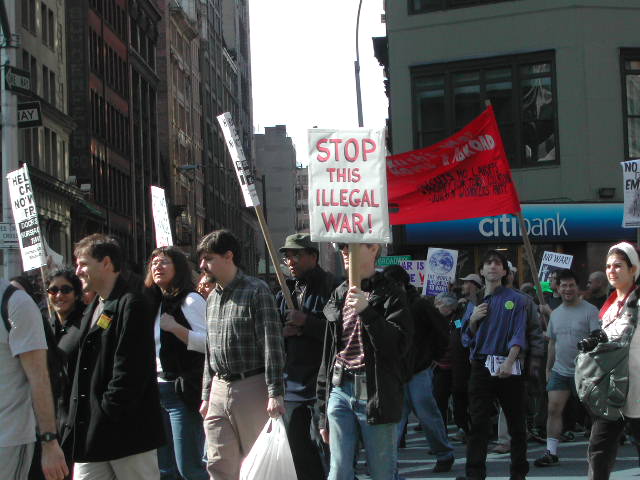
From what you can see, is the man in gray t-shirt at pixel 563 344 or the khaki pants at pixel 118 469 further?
the man in gray t-shirt at pixel 563 344

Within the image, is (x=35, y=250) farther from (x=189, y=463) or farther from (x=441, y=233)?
(x=441, y=233)

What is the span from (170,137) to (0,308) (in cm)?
6981

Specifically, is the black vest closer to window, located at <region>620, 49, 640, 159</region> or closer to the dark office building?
window, located at <region>620, 49, 640, 159</region>

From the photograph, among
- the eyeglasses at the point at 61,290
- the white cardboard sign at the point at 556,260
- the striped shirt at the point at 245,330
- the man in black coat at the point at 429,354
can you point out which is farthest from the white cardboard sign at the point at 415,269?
the striped shirt at the point at 245,330

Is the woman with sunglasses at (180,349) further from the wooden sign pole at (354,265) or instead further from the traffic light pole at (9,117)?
the traffic light pole at (9,117)

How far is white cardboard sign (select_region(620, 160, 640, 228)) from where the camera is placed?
42.8 feet

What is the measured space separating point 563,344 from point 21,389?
717 centimetres

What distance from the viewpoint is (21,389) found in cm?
582

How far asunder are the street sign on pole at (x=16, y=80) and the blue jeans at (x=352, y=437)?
47.5 ft

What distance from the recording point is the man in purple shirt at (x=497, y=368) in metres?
9.77

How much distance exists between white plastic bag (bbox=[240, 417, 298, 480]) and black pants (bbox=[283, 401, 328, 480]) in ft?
4.63

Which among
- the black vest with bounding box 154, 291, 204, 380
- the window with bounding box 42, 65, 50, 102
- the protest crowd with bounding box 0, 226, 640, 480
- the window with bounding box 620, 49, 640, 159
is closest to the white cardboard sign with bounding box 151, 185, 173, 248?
the protest crowd with bounding box 0, 226, 640, 480

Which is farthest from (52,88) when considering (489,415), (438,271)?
(489,415)

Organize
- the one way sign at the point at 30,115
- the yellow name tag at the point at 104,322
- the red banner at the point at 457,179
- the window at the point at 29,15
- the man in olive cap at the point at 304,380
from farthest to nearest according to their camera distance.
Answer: the window at the point at 29,15, the one way sign at the point at 30,115, the red banner at the point at 457,179, the man in olive cap at the point at 304,380, the yellow name tag at the point at 104,322
